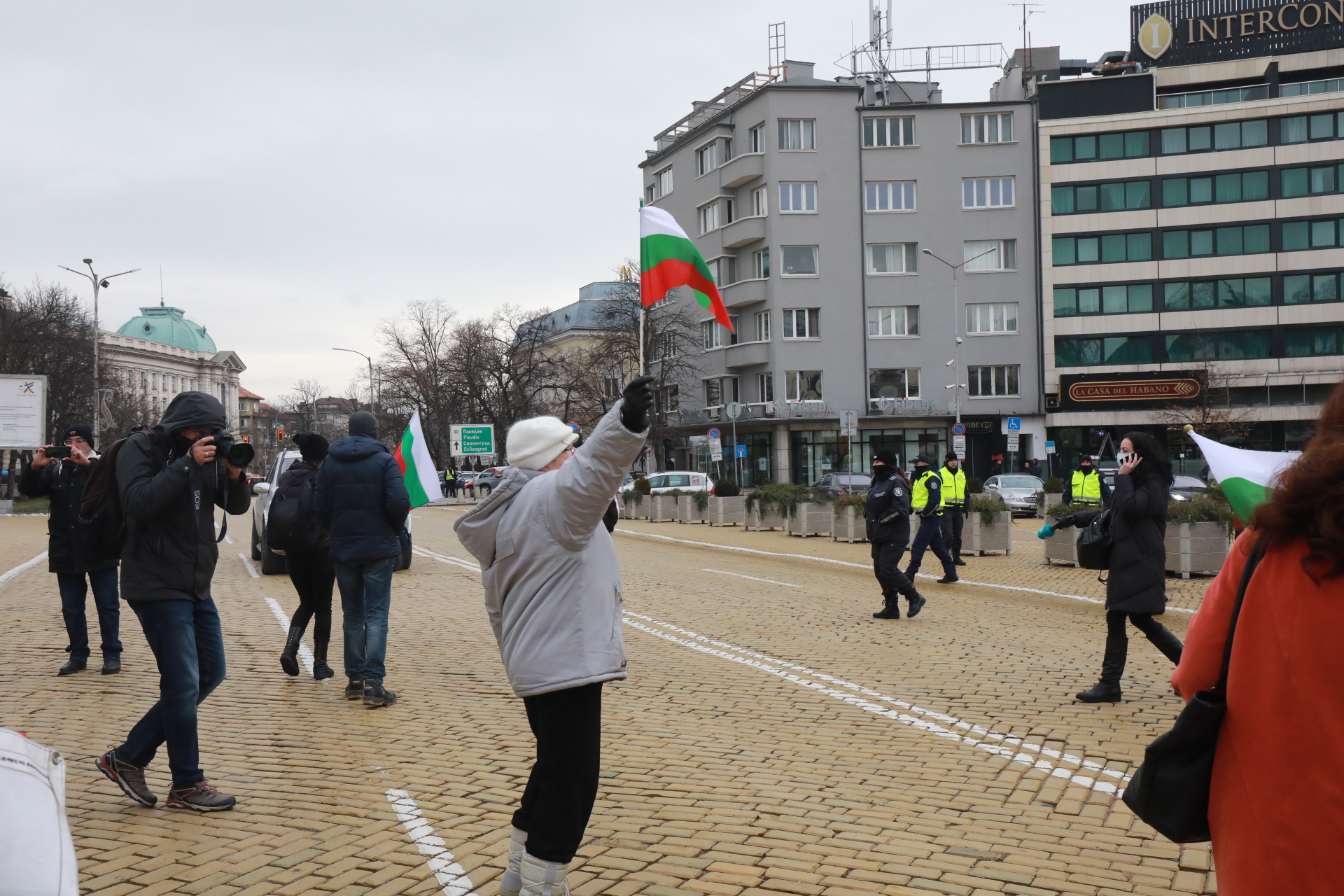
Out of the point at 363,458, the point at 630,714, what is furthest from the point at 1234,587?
the point at 363,458

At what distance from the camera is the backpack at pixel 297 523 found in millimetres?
8188

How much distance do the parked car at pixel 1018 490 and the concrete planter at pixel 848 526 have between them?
927 cm

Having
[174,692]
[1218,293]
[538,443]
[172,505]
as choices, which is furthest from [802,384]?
[538,443]

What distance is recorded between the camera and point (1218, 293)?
5666 cm

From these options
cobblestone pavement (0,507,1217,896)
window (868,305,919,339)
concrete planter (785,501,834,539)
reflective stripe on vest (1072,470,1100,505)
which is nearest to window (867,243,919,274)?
window (868,305,919,339)

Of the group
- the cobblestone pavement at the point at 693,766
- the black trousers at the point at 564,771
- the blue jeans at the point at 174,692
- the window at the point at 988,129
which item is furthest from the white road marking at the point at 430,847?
the window at the point at 988,129

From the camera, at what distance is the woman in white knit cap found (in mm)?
3709

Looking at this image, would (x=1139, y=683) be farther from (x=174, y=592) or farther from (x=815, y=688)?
(x=174, y=592)

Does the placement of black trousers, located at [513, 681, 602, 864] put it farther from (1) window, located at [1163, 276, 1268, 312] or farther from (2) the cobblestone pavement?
(1) window, located at [1163, 276, 1268, 312]

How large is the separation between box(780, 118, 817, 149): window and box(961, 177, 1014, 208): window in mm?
8269

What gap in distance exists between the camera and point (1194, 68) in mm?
59844

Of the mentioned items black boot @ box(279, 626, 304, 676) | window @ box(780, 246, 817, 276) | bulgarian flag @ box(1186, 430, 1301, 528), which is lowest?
black boot @ box(279, 626, 304, 676)

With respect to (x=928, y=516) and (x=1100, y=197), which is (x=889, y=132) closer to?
(x=1100, y=197)

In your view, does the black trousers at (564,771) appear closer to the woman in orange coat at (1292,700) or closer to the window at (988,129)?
the woman in orange coat at (1292,700)
